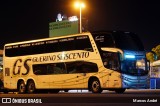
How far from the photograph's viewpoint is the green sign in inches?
3981

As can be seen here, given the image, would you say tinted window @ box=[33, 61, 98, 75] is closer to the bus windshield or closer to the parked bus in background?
the bus windshield

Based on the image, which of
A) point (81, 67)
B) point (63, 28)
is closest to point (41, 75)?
point (81, 67)

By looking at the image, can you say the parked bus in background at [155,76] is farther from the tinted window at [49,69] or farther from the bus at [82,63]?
the tinted window at [49,69]

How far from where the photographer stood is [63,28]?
338 ft

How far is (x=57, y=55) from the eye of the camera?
35312 millimetres

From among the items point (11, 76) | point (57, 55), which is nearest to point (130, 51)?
point (57, 55)

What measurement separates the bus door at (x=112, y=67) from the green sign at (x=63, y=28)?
67.5 m

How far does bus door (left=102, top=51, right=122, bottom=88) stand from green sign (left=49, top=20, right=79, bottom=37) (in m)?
67.5

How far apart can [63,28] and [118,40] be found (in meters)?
71.6

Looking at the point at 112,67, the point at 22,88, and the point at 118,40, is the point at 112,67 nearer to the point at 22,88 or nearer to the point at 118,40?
the point at 118,40

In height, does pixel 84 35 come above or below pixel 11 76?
above

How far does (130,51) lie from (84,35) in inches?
126

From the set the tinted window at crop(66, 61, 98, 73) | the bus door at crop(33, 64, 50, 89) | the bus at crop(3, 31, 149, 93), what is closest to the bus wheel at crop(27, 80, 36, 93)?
the bus at crop(3, 31, 149, 93)

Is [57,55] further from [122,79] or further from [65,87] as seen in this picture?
[122,79]
